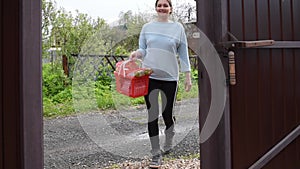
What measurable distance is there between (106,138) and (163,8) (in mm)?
1576

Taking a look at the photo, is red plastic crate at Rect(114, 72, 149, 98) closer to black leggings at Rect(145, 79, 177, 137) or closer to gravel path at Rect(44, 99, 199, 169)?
black leggings at Rect(145, 79, 177, 137)

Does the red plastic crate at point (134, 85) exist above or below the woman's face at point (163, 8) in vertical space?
below

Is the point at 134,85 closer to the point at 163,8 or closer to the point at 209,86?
the point at 163,8

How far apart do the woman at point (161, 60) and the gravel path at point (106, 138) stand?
0.36 meters

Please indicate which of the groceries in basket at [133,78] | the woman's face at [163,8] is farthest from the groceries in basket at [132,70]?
the woman's face at [163,8]

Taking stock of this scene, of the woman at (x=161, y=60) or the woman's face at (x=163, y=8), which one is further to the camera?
the woman's face at (x=163, y=8)

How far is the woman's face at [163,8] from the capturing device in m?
2.59

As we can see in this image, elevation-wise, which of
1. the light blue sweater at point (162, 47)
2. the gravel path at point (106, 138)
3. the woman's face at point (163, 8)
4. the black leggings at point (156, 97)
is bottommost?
the gravel path at point (106, 138)

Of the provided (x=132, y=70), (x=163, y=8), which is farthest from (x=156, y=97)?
(x=163, y=8)

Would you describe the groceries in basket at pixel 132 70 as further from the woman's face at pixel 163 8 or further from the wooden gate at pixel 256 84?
the wooden gate at pixel 256 84

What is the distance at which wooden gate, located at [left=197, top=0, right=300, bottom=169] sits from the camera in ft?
5.05

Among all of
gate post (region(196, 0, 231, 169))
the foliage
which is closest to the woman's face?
gate post (region(196, 0, 231, 169))
